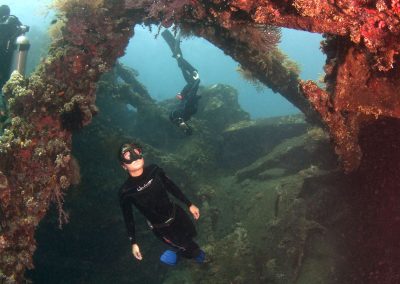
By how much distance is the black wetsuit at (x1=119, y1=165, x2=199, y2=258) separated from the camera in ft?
16.4

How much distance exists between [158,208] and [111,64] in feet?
10.3

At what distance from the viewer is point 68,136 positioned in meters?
5.70

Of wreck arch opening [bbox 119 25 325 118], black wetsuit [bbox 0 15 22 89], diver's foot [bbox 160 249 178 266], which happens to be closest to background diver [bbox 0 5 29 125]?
black wetsuit [bbox 0 15 22 89]

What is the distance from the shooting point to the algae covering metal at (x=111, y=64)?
368 centimetres

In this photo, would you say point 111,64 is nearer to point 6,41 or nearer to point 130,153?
point 130,153

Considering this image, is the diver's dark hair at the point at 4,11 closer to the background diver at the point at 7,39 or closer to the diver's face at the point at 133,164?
the background diver at the point at 7,39

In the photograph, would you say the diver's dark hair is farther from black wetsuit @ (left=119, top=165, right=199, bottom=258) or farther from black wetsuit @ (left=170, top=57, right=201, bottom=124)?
black wetsuit @ (left=119, top=165, right=199, bottom=258)

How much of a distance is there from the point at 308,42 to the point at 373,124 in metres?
164

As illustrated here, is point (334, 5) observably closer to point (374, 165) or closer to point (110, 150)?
point (374, 165)

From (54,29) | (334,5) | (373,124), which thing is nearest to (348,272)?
(373,124)

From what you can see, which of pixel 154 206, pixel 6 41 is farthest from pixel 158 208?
pixel 6 41

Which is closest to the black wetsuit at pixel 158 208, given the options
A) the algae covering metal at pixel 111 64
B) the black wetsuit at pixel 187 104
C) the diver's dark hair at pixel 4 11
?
the algae covering metal at pixel 111 64

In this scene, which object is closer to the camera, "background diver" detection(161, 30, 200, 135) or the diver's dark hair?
"background diver" detection(161, 30, 200, 135)

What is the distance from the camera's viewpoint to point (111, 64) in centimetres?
659
